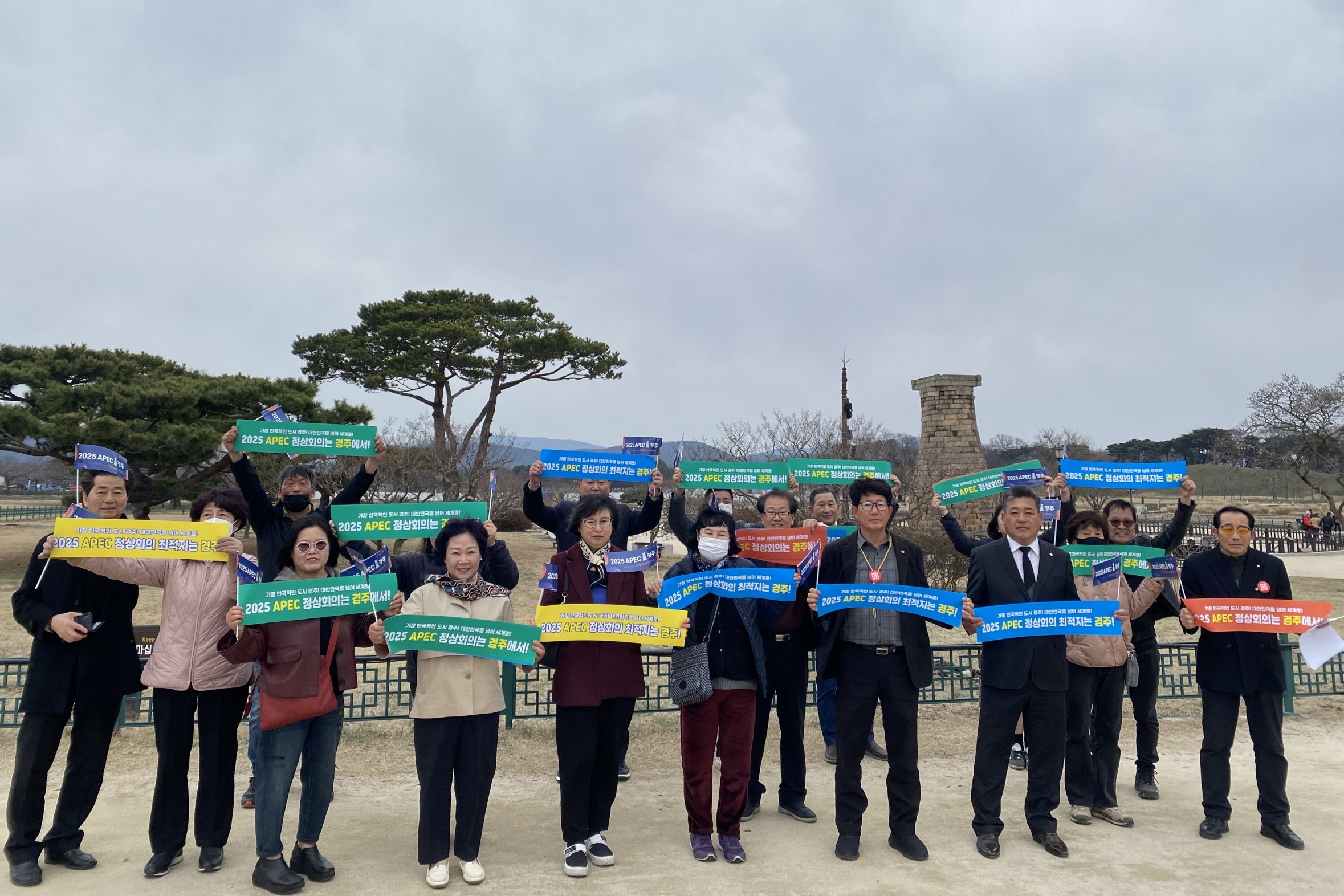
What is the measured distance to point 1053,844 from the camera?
4363 mm

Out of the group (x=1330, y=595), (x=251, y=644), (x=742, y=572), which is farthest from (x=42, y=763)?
(x=1330, y=595)

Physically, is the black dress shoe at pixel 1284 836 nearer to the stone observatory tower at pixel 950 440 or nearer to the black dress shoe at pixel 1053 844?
the black dress shoe at pixel 1053 844

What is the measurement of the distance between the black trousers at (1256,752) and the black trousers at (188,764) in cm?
546

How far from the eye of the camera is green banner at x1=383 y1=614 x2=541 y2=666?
12.9 feet

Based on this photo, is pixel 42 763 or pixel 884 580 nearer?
pixel 42 763

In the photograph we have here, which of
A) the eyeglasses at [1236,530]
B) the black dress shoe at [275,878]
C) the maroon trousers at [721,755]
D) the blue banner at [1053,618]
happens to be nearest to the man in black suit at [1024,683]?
the blue banner at [1053,618]

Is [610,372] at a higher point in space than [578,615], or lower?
higher

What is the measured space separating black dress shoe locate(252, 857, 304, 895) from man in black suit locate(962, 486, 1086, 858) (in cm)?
359

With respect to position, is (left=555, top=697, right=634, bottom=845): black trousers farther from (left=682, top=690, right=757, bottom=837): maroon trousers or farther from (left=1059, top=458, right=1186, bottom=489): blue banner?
(left=1059, top=458, right=1186, bottom=489): blue banner

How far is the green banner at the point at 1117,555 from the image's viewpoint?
16.3 ft

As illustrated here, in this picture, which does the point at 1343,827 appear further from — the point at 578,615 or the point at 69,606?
the point at 69,606

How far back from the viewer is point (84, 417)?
62.3 ft

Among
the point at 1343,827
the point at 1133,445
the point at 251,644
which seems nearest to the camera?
the point at 251,644

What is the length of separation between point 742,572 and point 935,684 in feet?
16.0
